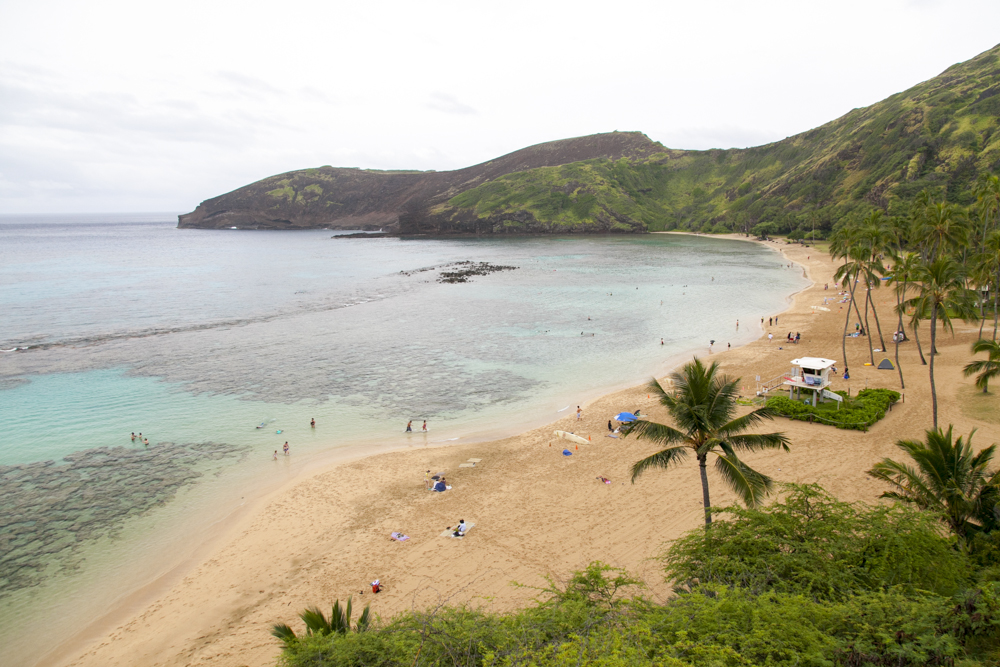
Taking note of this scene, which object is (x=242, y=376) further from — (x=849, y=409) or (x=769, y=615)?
(x=849, y=409)

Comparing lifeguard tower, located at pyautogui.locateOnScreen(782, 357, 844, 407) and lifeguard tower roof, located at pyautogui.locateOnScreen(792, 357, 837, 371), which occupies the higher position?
lifeguard tower roof, located at pyautogui.locateOnScreen(792, 357, 837, 371)

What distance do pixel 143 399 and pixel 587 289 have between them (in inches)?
2470

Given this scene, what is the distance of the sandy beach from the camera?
17594 mm

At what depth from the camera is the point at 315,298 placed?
82.8 meters

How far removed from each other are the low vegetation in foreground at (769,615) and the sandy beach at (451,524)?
2.96 metres

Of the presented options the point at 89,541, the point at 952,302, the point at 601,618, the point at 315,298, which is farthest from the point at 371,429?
the point at 315,298

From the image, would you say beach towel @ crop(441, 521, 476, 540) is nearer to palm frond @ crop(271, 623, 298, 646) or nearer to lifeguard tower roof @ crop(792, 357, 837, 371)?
palm frond @ crop(271, 623, 298, 646)

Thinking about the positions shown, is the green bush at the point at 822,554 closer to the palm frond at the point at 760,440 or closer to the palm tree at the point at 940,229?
the palm frond at the point at 760,440

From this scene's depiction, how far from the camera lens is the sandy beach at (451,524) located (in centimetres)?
1759

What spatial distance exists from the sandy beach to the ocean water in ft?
7.39

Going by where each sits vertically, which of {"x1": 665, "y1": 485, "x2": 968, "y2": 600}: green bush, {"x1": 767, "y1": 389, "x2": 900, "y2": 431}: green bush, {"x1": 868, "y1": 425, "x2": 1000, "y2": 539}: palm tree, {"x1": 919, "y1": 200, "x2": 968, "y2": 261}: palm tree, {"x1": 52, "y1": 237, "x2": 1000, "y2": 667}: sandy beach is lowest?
{"x1": 52, "y1": 237, "x2": 1000, "y2": 667}: sandy beach

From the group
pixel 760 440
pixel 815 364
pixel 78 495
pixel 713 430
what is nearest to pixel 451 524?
pixel 713 430

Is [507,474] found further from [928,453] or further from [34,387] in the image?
[34,387]

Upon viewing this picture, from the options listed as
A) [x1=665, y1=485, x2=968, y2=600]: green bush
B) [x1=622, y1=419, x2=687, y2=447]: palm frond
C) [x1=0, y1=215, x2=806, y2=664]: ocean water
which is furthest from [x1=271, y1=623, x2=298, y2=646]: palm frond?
[x1=0, y1=215, x2=806, y2=664]: ocean water
